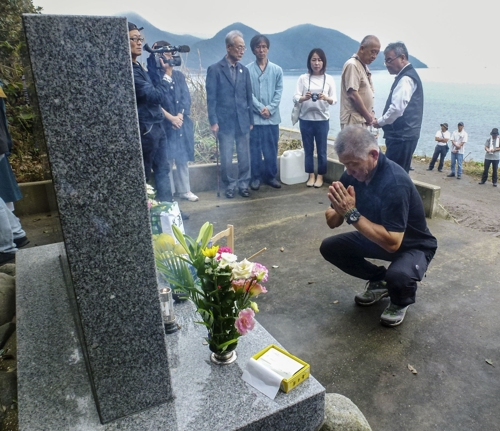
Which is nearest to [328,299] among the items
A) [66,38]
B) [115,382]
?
[115,382]

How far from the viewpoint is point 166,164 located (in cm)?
485

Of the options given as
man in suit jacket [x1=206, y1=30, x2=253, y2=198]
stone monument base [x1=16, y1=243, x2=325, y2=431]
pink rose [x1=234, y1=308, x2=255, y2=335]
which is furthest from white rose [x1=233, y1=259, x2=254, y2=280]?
man in suit jacket [x1=206, y1=30, x2=253, y2=198]

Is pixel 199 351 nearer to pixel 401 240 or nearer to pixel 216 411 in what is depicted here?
pixel 216 411

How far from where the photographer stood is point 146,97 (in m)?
4.12

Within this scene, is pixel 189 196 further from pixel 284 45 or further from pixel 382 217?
pixel 284 45

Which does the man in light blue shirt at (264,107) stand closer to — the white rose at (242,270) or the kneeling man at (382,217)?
the kneeling man at (382,217)

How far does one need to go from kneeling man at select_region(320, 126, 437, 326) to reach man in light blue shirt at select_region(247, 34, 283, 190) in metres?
3.08

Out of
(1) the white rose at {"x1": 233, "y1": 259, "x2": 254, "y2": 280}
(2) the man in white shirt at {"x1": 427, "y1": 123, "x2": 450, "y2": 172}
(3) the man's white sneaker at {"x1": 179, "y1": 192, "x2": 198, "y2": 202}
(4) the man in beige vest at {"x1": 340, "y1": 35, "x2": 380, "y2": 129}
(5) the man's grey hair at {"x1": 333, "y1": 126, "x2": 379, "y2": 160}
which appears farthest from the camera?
(2) the man in white shirt at {"x1": 427, "y1": 123, "x2": 450, "y2": 172}

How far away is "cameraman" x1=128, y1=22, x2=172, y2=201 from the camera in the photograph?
154 inches

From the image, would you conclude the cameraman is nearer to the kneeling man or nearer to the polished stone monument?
the kneeling man

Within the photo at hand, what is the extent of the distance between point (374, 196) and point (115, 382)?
205 cm

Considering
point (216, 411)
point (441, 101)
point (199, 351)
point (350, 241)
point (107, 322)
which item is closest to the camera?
point (107, 322)

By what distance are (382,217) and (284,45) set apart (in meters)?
6.95

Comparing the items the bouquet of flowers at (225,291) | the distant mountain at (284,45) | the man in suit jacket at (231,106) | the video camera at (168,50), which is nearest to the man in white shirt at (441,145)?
the distant mountain at (284,45)
